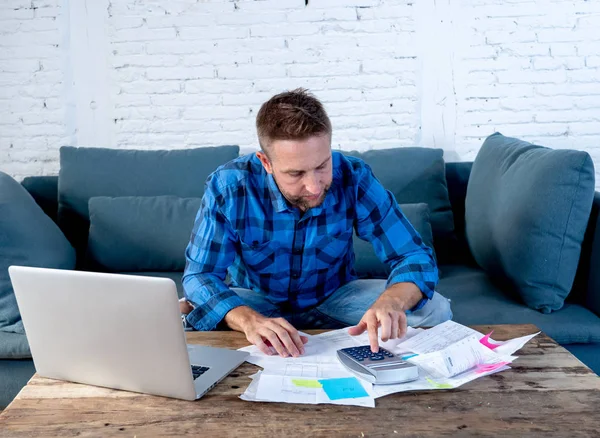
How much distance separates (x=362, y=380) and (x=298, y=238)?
69 centimetres

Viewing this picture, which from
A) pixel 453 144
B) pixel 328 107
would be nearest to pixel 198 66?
pixel 328 107

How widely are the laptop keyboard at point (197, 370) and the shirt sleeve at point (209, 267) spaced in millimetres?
296

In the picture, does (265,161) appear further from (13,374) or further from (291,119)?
(13,374)

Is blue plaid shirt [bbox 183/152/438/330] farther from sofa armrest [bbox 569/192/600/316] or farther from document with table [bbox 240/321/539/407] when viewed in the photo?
sofa armrest [bbox 569/192/600/316]

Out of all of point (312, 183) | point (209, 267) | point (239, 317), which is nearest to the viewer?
point (239, 317)

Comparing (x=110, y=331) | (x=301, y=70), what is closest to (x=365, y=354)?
(x=110, y=331)

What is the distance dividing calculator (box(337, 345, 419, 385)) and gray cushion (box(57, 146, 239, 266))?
5.29 feet

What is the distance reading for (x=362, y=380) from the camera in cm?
126

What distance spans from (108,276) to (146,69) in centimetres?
216

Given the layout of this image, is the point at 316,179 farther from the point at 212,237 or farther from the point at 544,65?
the point at 544,65

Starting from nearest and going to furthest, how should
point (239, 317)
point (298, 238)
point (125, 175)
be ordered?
point (239, 317) < point (298, 238) < point (125, 175)

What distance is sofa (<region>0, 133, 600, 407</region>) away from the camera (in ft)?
7.01

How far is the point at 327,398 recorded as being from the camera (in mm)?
1188

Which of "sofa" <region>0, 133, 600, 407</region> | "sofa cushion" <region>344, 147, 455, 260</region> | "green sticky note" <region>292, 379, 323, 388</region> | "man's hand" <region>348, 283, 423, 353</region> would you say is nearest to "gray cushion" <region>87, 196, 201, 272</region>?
"sofa" <region>0, 133, 600, 407</region>
